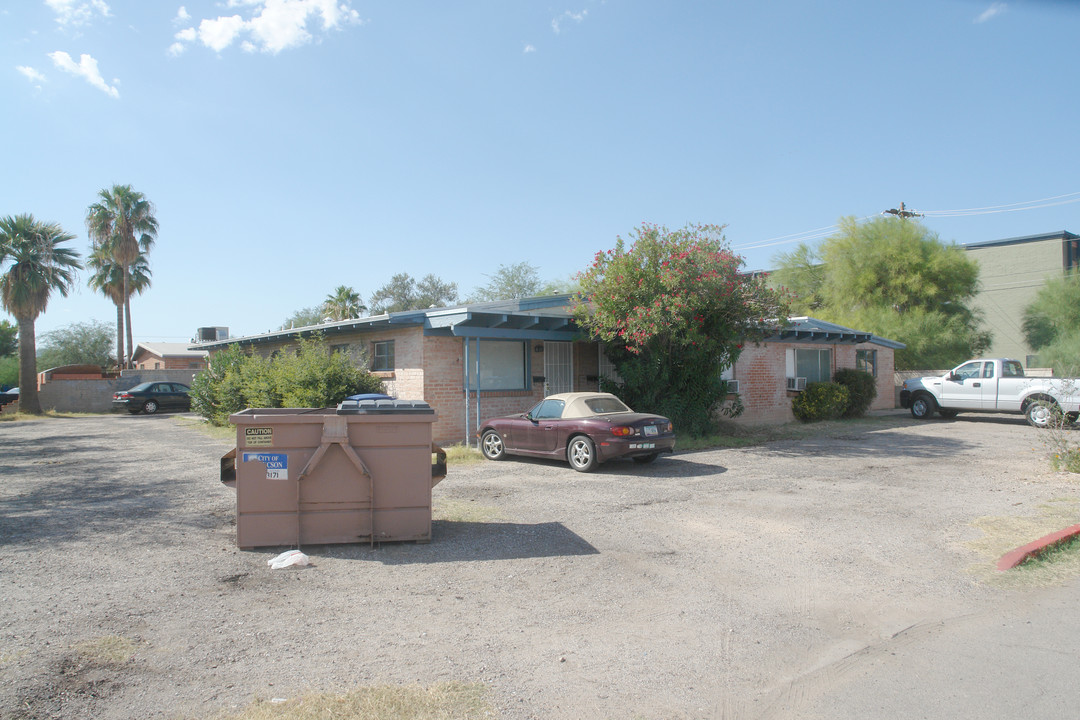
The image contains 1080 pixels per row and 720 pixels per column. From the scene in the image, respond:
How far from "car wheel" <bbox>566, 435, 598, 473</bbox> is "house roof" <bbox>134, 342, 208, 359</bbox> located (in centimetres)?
4022

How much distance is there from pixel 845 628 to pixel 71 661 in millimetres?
4702

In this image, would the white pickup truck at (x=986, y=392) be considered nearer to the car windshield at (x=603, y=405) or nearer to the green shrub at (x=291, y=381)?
the car windshield at (x=603, y=405)

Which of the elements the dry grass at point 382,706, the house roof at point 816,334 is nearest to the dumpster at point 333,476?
the dry grass at point 382,706

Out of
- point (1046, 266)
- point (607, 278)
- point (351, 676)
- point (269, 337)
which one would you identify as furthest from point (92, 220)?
point (1046, 266)

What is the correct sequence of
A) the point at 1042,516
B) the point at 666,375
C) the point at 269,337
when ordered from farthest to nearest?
the point at 269,337, the point at 666,375, the point at 1042,516

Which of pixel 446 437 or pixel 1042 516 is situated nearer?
pixel 1042 516

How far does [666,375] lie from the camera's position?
585 inches

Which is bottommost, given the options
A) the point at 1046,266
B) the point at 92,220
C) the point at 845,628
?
the point at 845,628

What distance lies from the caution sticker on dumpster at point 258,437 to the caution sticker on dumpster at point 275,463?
0.28ft

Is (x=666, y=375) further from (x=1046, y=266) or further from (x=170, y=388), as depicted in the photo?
(x=1046, y=266)

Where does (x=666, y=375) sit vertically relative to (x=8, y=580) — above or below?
above

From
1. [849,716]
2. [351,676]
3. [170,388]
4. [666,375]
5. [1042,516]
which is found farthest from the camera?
[170,388]

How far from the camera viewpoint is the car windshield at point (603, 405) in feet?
38.5

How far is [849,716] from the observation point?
3.43 meters
